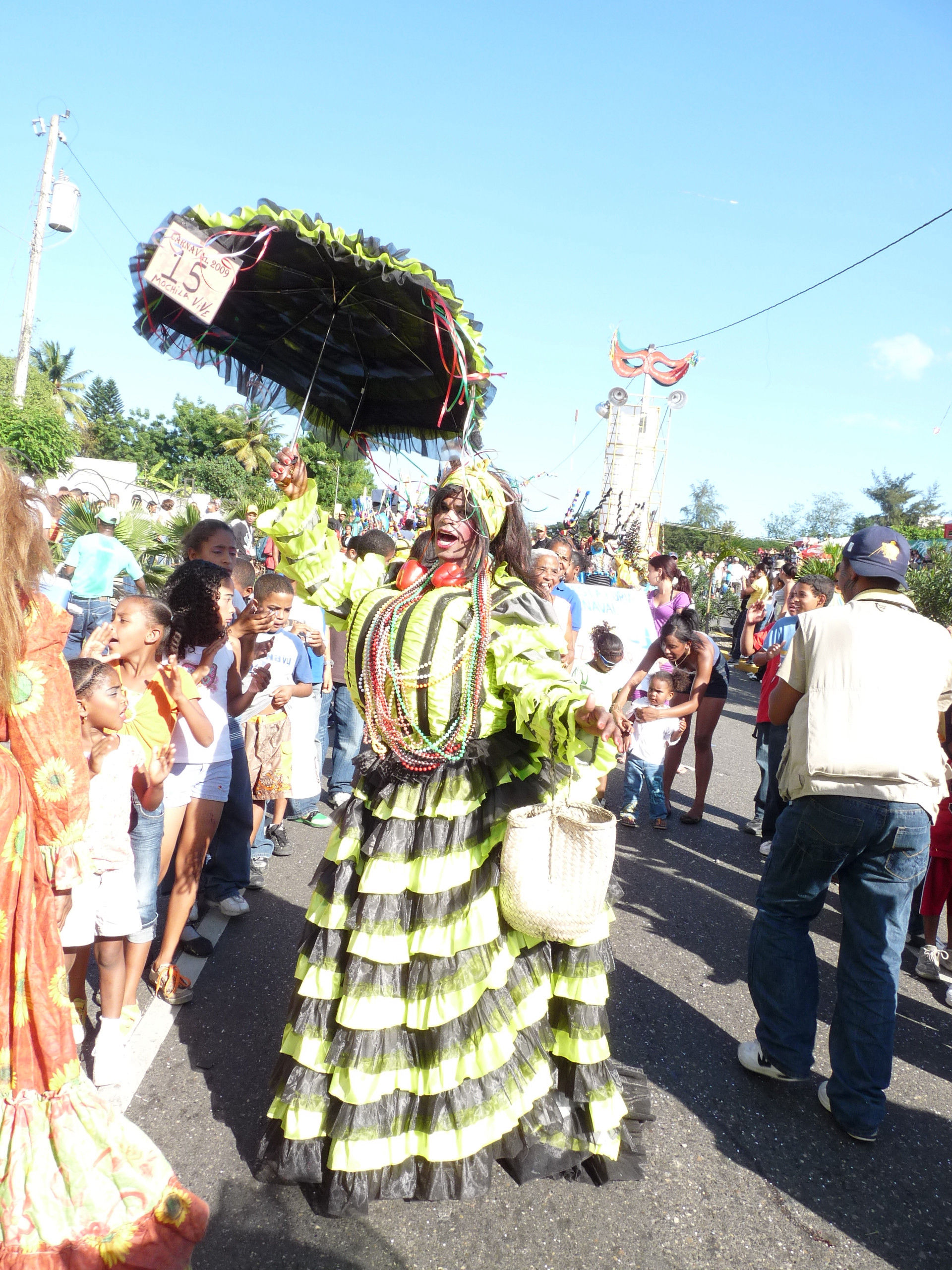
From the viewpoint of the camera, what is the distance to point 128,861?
9.55 feet

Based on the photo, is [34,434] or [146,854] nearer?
[146,854]

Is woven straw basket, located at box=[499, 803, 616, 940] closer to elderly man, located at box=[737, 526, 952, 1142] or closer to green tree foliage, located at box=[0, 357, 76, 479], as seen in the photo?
elderly man, located at box=[737, 526, 952, 1142]

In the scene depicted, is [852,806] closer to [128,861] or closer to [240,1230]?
[240,1230]

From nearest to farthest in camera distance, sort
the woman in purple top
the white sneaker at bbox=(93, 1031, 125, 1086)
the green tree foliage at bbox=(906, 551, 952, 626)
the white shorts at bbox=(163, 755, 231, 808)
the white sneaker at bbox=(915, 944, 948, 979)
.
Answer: the white sneaker at bbox=(93, 1031, 125, 1086) < the white shorts at bbox=(163, 755, 231, 808) < the white sneaker at bbox=(915, 944, 948, 979) < the woman in purple top < the green tree foliage at bbox=(906, 551, 952, 626)

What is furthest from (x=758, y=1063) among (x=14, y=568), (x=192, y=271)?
(x=192, y=271)

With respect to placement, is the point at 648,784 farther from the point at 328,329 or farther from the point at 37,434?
the point at 37,434

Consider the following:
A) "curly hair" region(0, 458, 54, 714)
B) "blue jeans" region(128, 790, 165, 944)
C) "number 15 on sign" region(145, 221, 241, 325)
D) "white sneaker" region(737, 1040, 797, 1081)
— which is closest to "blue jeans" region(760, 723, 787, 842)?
"white sneaker" region(737, 1040, 797, 1081)

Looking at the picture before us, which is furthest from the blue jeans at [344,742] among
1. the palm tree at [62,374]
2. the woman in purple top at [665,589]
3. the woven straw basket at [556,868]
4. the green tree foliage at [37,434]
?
the palm tree at [62,374]

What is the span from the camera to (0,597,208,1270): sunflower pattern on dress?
1.77 m

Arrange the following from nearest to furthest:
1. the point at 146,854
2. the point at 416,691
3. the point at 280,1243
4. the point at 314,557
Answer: the point at 280,1243 → the point at 416,691 → the point at 314,557 → the point at 146,854

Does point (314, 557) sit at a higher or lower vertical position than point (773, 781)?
higher

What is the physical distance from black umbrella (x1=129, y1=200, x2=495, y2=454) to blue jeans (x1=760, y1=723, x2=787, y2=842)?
3.52 meters

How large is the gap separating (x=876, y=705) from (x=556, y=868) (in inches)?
53.1

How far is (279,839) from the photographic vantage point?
5211 mm
